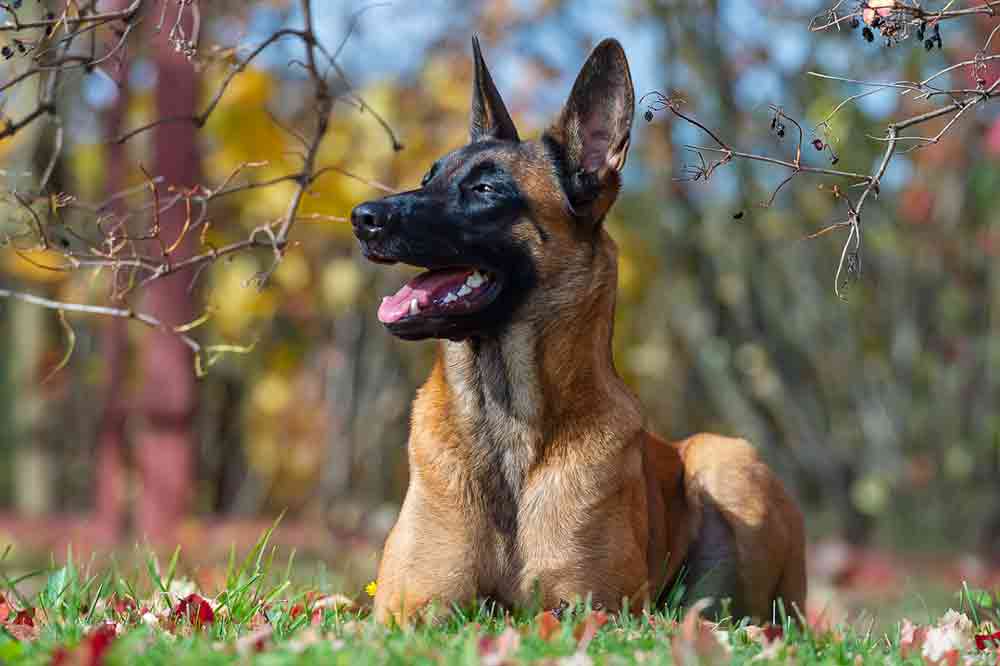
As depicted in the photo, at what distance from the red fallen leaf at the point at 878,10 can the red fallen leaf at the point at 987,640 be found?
6.41 feet

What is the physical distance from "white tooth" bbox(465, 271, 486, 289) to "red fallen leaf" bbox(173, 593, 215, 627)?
4.49 feet

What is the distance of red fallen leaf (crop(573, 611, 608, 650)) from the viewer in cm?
313

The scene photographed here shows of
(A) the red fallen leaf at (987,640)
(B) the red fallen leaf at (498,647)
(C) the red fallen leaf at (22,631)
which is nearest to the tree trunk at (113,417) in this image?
(C) the red fallen leaf at (22,631)

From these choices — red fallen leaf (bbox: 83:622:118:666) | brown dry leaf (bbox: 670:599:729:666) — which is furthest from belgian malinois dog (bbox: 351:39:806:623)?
red fallen leaf (bbox: 83:622:118:666)

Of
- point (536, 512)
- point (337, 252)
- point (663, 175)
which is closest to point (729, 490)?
point (536, 512)

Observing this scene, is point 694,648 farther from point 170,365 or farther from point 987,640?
point 170,365

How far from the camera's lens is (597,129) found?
15.2 ft

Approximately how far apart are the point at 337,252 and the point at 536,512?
10.0 metres

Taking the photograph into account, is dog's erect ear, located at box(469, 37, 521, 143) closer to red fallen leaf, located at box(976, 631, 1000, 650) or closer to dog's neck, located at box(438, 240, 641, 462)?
dog's neck, located at box(438, 240, 641, 462)

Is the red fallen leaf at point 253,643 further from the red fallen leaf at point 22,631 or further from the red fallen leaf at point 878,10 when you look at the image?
the red fallen leaf at point 878,10

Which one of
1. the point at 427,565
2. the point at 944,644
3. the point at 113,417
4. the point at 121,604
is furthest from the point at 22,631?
the point at 113,417

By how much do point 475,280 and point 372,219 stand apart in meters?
0.43

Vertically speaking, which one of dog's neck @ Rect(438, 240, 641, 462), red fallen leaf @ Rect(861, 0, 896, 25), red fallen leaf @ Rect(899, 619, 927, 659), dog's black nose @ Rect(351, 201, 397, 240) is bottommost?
red fallen leaf @ Rect(899, 619, 927, 659)

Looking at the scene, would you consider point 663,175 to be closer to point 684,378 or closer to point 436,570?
point 684,378
